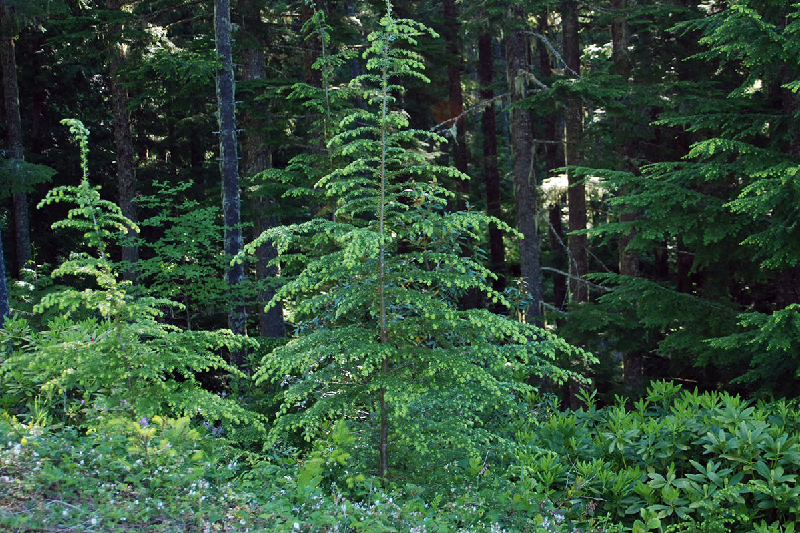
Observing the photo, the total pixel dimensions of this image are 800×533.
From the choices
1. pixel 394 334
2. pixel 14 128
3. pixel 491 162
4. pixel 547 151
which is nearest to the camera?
pixel 394 334

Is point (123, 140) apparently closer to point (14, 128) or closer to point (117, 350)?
point (14, 128)

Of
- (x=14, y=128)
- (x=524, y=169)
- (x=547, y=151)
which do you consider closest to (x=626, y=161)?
(x=524, y=169)

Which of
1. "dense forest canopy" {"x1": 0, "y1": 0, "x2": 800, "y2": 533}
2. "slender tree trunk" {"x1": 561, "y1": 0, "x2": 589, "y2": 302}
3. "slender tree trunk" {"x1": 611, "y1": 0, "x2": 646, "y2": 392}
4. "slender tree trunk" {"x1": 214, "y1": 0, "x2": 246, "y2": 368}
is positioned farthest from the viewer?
"slender tree trunk" {"x1": 561, "y1": 0, "x2": 589, "y2": 302}

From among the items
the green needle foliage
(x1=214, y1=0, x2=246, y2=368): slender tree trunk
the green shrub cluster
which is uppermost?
(x1=214, y1=0, x2=246, y2=368): slender tree trunk

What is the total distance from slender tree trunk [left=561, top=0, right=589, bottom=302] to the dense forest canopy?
77mm

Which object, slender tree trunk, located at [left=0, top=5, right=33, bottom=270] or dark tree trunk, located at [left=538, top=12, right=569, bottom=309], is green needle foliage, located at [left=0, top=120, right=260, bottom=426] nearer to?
slender tree trunk, located at [left=0, top=5, right=33, bottom=270]

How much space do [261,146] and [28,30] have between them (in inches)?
405

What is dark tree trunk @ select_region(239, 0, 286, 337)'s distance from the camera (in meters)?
14.2

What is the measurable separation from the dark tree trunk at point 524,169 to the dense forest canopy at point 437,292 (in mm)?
56

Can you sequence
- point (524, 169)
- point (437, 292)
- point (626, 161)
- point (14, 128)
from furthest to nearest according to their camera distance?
point (14, 128) < point (524, 169) < point (626, 161) < point (437, 292)

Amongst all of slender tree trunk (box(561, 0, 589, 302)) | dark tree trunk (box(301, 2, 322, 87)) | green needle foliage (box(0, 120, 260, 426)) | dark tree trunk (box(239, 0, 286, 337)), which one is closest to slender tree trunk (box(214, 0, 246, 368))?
dark tree trunk (box(239, 0, 286, 337))

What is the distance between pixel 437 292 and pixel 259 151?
432 inches

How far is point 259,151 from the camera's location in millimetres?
15914

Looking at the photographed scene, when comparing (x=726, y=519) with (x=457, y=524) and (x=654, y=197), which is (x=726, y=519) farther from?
(x=654, y=197)
